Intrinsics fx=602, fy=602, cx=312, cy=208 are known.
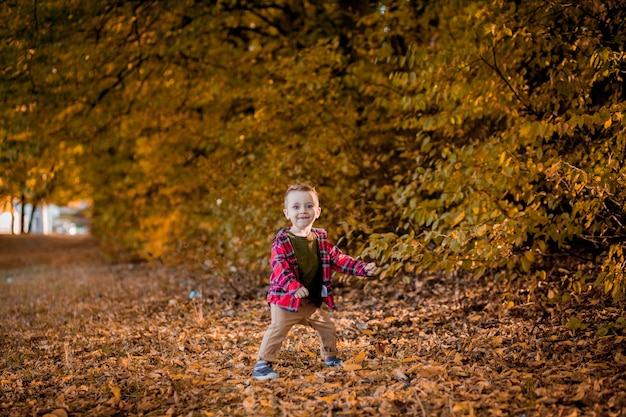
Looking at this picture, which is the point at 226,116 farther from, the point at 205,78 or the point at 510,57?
the point at 510,57

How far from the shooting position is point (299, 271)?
4.46 metres

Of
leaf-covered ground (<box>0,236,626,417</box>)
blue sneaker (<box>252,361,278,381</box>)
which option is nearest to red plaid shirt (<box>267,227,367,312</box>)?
blue sneaker (<box>252,361,278,381</box>)

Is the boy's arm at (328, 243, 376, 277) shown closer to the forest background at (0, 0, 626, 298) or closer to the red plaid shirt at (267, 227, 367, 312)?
the red plaid shirt at (267, 227, 367, 312)

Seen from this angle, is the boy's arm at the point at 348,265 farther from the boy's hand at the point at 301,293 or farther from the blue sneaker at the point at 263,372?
the blue sneaker at the point at 263,372

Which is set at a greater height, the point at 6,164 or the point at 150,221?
the point at 6,164

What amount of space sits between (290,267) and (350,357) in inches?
41.0

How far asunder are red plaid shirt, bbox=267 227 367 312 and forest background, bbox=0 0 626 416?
8.2 inches

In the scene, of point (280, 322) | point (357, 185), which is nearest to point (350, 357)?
point (280, 322)

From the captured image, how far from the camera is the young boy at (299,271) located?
14.2ft

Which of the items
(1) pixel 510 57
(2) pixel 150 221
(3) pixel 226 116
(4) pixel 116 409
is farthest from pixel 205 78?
(4) pixel 116 409

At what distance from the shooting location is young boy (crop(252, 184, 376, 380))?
4.32m

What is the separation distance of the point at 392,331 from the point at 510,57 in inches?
113

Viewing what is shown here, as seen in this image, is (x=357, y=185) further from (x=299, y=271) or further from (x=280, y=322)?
(x=280, y=322)

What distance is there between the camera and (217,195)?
332 inches
